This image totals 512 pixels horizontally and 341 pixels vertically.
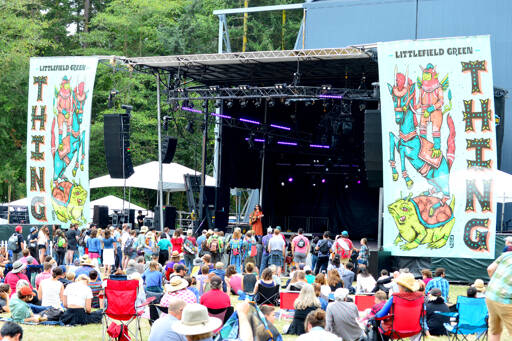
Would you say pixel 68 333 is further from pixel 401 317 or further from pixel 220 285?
pixel 401 317

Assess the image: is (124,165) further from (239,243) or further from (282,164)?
(282,164)

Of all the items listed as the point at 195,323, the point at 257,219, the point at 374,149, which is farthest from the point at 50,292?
the point at 257,219

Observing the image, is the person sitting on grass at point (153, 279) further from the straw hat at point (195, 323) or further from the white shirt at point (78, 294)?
the straw hat at point (195, 323)

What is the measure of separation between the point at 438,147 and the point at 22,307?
904 cm

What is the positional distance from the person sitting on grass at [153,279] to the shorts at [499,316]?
19.9ft

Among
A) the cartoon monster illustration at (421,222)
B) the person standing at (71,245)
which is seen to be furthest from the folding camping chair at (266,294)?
the person standing at (71,245)

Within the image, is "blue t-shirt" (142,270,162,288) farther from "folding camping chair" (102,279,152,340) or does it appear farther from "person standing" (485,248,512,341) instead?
"person standing" (485,248,512,341)

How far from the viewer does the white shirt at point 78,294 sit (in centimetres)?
1066

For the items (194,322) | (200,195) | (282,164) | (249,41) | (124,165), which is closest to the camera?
(194,322)

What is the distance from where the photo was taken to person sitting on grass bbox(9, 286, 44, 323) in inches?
417

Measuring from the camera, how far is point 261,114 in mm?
26062

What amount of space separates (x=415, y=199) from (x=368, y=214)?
15256 mm

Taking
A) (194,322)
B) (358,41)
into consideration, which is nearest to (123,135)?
(358,41)

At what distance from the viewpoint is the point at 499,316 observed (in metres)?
6.11
